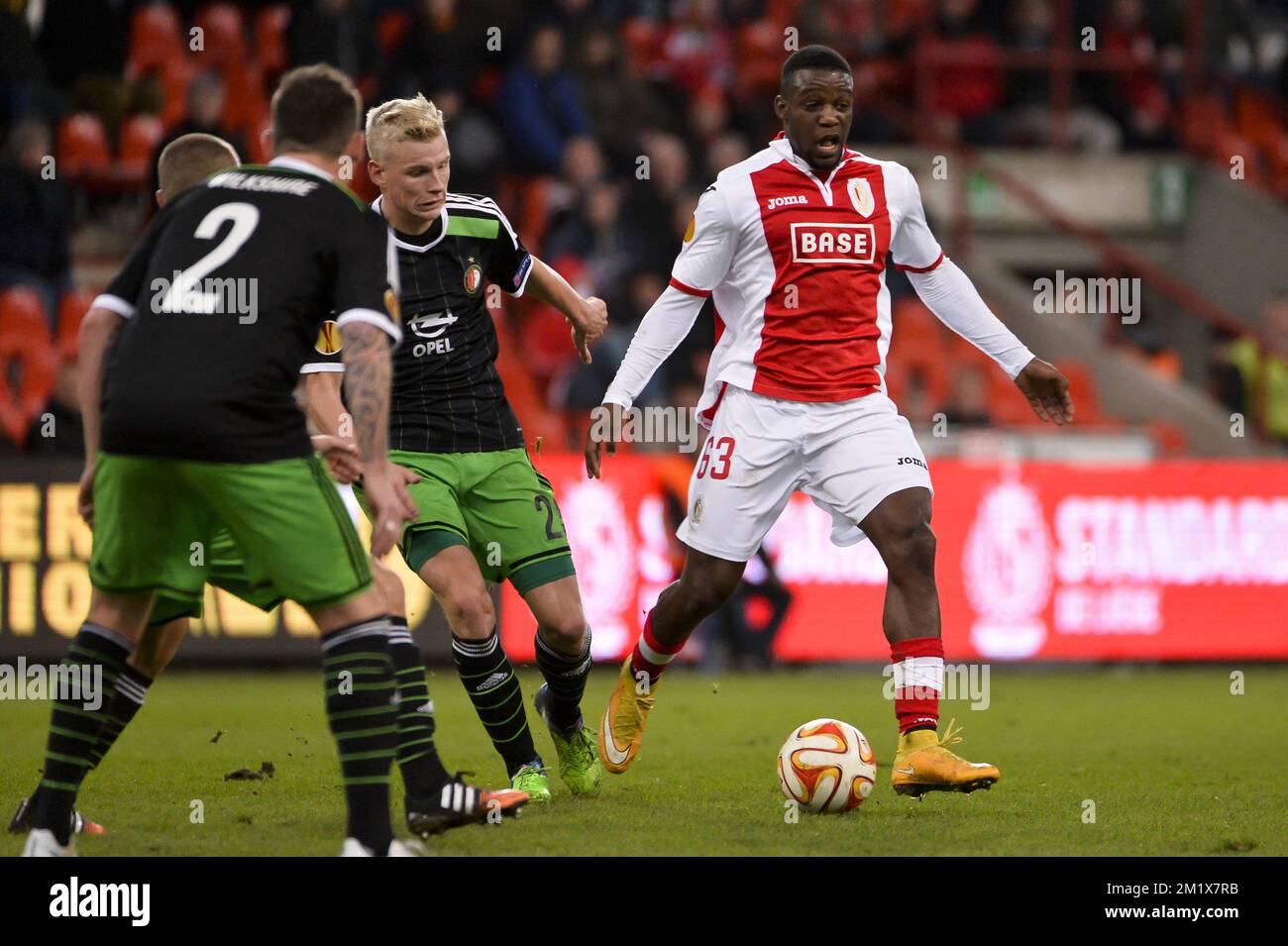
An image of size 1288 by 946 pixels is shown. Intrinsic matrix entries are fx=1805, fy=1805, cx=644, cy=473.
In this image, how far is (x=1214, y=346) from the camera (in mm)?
18047

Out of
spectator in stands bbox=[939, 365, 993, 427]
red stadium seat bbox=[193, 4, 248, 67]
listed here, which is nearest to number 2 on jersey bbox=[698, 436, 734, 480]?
spectator in stands bbox=[939, 365, 993, 427]

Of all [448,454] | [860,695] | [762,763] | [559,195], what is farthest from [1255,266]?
[448,454]

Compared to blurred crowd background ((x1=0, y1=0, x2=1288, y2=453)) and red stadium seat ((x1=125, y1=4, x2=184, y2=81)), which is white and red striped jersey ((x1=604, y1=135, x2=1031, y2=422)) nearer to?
blurred crowd background ((x1=0, y1=0, x2=1288, y2=453))

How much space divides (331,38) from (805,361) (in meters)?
9.68

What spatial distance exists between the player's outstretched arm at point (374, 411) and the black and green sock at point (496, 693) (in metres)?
1.69

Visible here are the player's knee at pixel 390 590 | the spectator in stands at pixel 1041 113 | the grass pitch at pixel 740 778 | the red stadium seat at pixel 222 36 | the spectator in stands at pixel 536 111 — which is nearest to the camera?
the grass pitch at pixel 740 778

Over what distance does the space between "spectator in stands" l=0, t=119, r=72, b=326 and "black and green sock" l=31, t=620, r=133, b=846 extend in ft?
29.9

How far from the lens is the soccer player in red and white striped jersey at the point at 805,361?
6457 millimetres

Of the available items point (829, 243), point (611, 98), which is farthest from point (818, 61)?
point (611, 98)

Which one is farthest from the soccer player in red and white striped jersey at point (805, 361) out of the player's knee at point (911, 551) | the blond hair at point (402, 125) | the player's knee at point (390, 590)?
the blond hair at point (402, 125)

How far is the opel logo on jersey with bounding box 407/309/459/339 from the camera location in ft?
20.7

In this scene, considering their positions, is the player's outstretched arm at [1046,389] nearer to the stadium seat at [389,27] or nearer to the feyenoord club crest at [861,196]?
the feyenoord club crest at [861,196]
